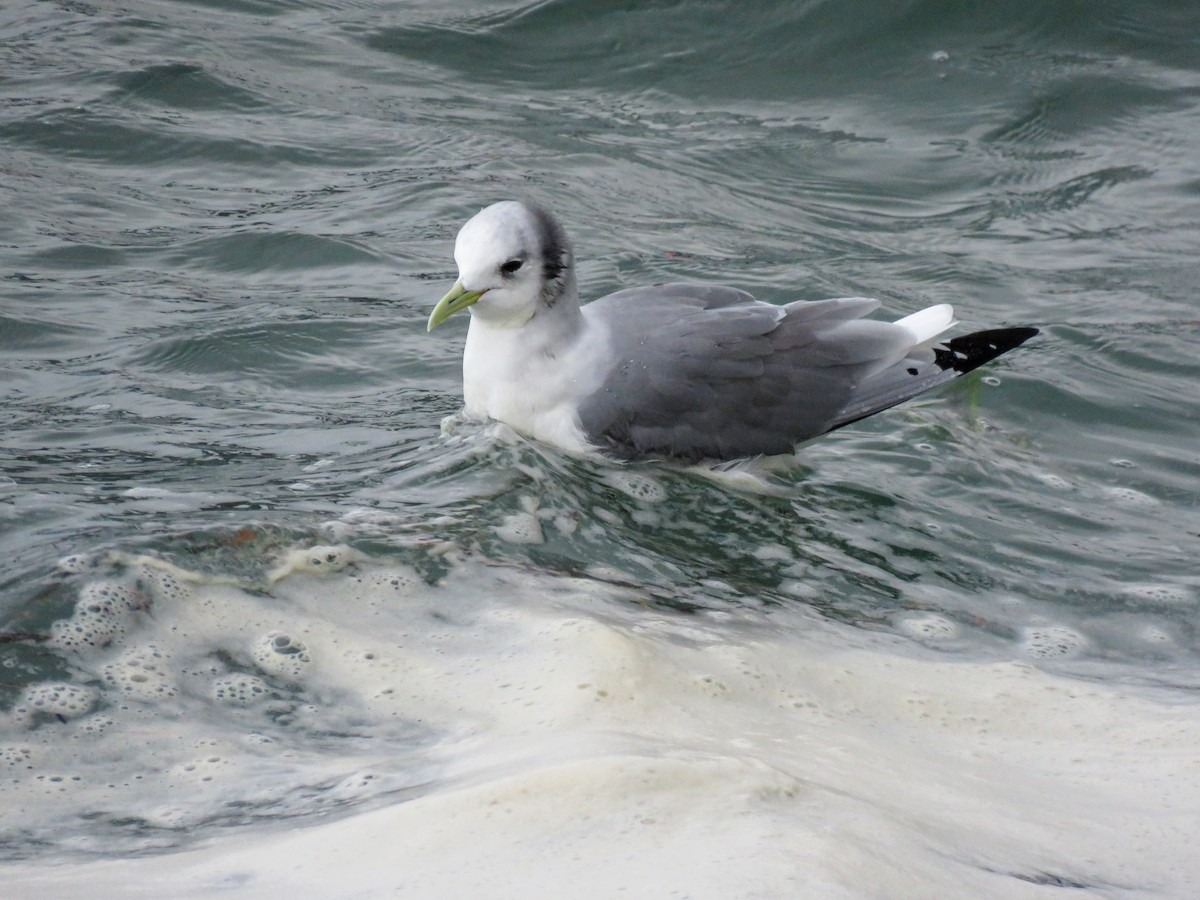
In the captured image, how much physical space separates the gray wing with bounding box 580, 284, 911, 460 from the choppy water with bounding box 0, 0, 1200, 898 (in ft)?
0.56

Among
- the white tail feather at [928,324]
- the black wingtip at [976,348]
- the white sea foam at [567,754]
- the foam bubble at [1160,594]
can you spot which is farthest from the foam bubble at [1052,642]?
the white tail feather at [928,324]

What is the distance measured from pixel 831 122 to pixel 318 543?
5593mm

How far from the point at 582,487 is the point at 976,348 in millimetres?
1508

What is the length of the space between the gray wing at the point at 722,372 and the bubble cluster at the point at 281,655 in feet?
5.10

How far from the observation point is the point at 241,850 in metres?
2.46

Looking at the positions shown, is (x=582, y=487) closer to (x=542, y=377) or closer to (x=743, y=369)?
(x=542, y=377)

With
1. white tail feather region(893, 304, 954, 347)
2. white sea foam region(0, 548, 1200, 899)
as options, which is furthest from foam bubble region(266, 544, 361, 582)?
white tail feather region(893, 304, 954, 347)

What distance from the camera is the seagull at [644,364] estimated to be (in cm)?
463

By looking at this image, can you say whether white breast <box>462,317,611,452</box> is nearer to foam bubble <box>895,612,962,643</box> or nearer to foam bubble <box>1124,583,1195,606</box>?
foam bubble <box>895,612,962,643</box>

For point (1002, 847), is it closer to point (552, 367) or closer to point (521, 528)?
point (521, 528)

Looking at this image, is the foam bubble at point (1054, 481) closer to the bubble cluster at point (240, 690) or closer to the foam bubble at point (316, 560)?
the foam bubble at point (316, 560)

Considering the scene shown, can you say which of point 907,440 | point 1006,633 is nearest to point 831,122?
point 907,440

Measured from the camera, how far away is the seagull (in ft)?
15.2

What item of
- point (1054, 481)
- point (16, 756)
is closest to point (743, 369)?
point (1054, 481)
